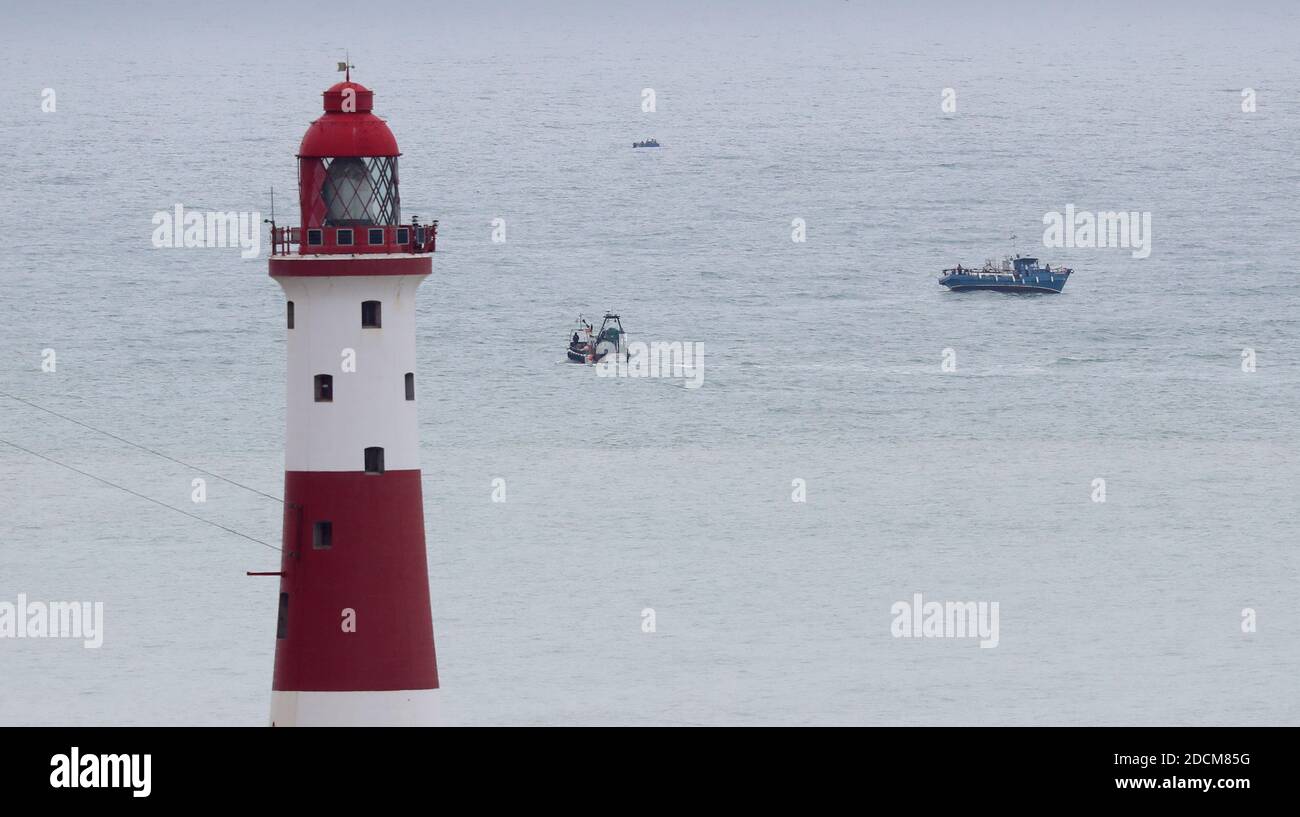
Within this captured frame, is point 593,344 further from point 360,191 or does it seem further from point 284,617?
point 360,191

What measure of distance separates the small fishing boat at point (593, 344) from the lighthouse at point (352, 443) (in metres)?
149

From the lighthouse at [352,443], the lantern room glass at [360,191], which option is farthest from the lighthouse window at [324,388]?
the lantern room glass at [360,191]

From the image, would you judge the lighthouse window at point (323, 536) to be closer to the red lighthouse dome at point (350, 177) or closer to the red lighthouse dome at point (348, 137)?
the red lighthouse dome at point (350, 177)

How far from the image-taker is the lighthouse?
1540 inches

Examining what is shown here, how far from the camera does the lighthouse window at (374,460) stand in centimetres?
3953

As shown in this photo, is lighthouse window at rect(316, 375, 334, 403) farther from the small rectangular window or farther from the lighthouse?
the small rectangular window

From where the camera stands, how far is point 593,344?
7495 inches

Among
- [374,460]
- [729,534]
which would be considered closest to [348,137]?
[374,460]

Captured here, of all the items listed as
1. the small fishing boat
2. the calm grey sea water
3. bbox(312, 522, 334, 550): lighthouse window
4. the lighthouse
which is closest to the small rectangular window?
the lighthouse

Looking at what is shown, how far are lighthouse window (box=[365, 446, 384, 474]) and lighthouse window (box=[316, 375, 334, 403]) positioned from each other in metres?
0.81

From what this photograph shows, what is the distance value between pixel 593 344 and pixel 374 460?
495 ft

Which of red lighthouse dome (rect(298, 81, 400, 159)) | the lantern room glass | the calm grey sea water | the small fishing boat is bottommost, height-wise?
the calm grey sea water
